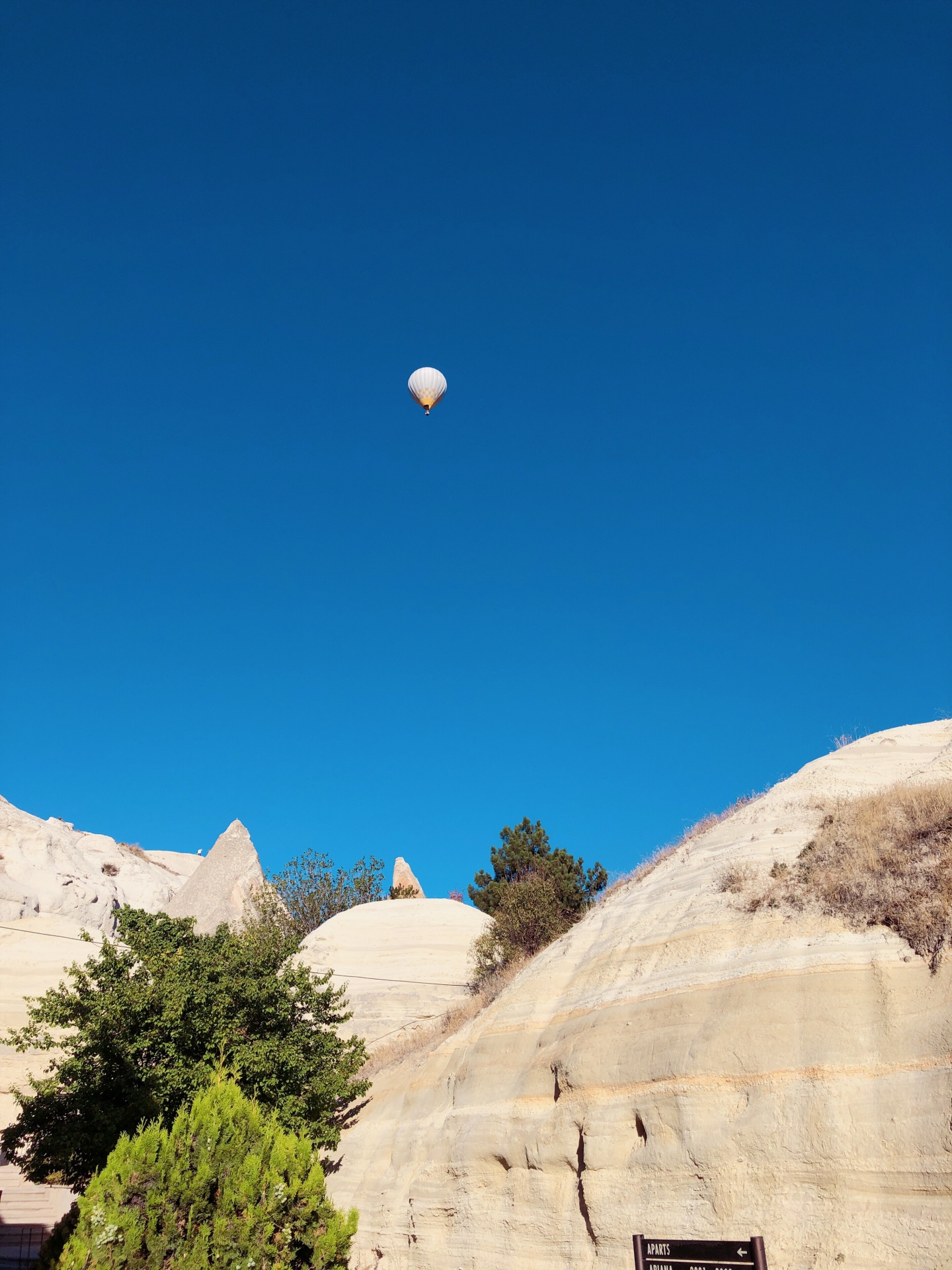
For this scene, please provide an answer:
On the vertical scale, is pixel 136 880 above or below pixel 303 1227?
above

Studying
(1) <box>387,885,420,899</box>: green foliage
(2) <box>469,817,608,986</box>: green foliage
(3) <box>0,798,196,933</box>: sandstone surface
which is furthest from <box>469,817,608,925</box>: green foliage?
(3) <box>0,798,196,933</box>: sandstone surface

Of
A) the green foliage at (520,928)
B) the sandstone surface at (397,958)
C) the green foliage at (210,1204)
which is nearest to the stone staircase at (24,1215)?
the sandstone surface at (397,958)

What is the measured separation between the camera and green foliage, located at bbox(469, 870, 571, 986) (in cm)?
3234

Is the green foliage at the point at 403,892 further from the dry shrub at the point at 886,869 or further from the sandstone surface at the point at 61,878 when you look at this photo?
the dry shrub at the point at 886,869

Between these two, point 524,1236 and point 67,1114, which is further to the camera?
point 67,1114

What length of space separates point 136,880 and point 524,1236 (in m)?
64.0

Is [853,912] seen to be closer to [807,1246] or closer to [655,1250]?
[807,1246]

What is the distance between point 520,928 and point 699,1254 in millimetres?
24777

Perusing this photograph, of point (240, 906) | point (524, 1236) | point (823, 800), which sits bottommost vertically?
Result: point (524, 1236)

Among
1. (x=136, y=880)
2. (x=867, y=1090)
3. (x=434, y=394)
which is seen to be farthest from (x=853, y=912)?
(x=136, y=880)

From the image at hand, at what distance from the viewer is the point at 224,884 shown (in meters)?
60.9

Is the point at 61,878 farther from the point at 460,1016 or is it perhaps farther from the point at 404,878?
the point at 460,1016

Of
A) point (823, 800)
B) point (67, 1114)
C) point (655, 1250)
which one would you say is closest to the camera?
point (655, 1250)

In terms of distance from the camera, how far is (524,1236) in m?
14.9
